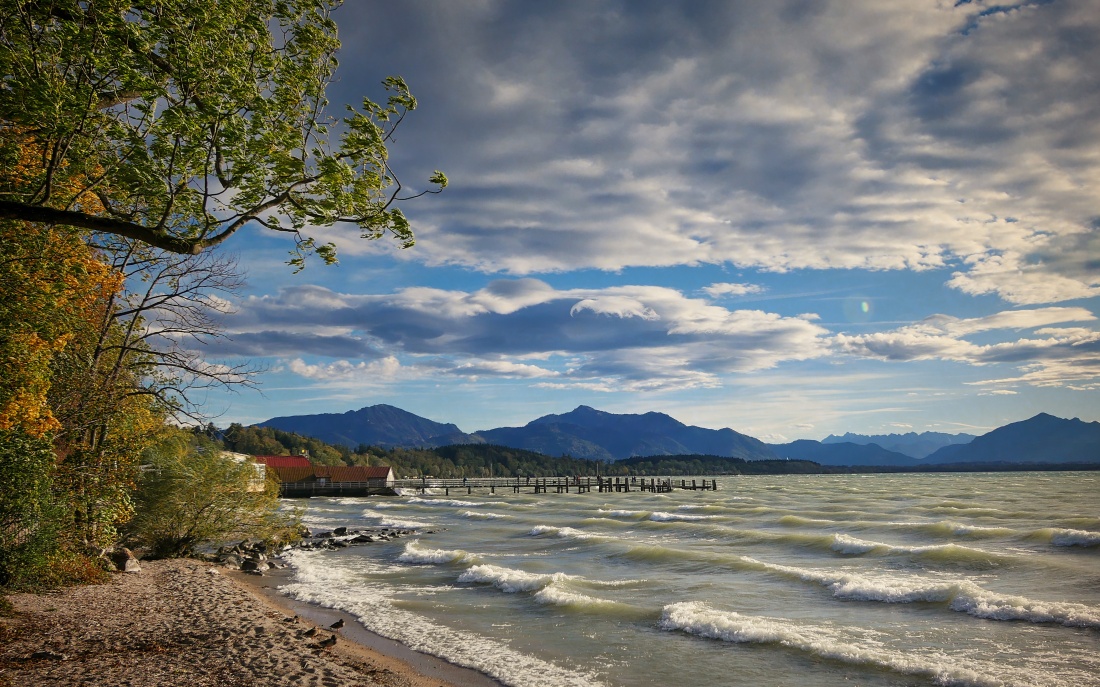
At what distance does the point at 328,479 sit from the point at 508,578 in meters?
81.1

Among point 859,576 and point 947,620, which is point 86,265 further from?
point 859,576

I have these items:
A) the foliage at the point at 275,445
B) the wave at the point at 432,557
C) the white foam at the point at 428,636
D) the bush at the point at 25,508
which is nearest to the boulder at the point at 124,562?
the white foam at the point at 428,636

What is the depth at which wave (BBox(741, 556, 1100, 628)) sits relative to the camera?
16078 mm

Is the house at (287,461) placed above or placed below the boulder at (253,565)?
above

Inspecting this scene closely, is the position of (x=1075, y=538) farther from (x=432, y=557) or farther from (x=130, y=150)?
(x=130, y=150)

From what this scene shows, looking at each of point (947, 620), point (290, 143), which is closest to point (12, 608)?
point (290, 143)

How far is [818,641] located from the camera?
14.2 meters

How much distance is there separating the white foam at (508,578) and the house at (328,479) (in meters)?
74.0

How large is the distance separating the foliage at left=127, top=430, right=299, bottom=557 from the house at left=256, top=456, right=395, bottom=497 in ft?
221

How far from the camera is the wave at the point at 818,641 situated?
11891mm

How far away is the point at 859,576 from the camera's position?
73.7ft

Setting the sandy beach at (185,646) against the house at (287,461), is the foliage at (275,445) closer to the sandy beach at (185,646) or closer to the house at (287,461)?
the house at (287,461)

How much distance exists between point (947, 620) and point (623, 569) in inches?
458

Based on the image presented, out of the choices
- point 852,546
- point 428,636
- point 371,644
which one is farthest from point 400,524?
point 371,644
